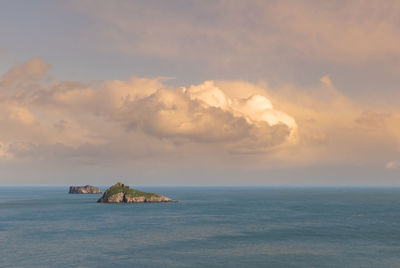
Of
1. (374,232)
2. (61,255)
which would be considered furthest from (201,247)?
(374,232)

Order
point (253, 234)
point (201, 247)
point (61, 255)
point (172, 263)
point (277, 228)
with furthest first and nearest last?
point (277, 228), point (253, 234), point (201, 247), point (61, 255), point (172, 263)

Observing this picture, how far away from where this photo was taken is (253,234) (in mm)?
100938

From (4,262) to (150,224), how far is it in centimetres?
5598

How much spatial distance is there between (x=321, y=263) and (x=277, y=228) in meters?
45.4

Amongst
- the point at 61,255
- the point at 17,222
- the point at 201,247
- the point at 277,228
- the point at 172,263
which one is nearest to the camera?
the point at 172,263

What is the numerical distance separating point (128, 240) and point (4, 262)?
3012 centimetres

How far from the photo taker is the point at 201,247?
82500mm

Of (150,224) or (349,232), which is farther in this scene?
(150,224)

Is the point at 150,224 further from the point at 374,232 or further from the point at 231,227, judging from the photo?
the point at 374,232

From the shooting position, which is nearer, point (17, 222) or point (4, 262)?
point (4, 262)

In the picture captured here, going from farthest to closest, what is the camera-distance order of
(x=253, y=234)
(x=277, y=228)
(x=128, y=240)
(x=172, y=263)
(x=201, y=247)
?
1. (x=277, y=228)
2. (x=253, y=234)
3. (x=128, y=240)
4. (x=201, y=247)
5. (x=172, y=263)

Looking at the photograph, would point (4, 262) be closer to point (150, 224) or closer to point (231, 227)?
point (150, 224)

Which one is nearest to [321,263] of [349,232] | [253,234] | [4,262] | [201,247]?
[201,247]

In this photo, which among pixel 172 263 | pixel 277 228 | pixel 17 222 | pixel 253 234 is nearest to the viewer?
pixel 172 263
